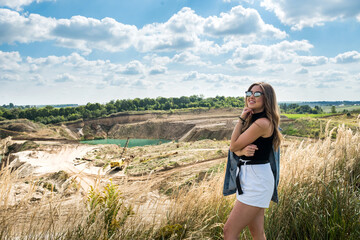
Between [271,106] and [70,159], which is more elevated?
[271,106]

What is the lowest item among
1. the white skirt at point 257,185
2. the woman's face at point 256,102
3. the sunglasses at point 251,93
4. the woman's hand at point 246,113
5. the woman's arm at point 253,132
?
the white skirt at point 257,185

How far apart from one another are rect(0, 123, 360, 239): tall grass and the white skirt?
0.99 m

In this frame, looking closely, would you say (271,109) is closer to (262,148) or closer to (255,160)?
(262,148)

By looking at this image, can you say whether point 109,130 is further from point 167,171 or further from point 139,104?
point 167,171

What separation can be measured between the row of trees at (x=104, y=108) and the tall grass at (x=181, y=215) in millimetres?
64101

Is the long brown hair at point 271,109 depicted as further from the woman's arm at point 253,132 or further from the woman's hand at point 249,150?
the woman's hand at point 249,150

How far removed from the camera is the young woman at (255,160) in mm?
2416

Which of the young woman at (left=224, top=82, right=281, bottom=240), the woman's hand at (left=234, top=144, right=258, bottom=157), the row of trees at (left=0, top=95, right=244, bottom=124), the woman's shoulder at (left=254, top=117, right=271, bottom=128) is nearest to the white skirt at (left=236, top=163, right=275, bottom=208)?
the young woman at (left=224, top=82, right=281, bottom=240)

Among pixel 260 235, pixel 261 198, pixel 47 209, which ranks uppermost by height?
pixel 261 198

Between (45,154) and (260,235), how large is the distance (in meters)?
27.7

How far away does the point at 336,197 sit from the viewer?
331 cm

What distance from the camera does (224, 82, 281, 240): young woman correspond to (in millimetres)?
2416

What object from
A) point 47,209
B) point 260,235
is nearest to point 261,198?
point 260,235

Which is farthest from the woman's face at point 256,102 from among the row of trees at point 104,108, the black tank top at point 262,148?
the row of trees at point 104,108
